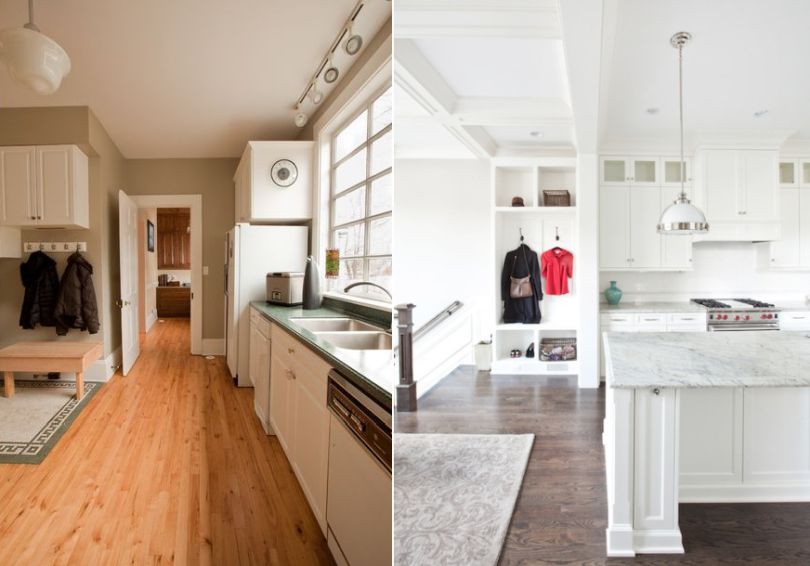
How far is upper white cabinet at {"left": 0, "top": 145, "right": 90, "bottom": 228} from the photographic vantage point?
1184 mm

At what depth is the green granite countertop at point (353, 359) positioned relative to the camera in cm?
140

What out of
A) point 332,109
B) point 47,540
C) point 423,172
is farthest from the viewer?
point 423,172

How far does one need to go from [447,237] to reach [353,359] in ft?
14.4

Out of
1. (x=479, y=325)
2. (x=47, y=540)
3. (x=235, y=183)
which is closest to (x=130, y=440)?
(x=47, y=540)

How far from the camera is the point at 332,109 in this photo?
5.39ft

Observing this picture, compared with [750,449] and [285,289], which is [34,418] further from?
[750,449]

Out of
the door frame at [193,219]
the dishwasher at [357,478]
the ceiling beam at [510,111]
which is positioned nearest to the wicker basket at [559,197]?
the ceiling beam at [510,111]

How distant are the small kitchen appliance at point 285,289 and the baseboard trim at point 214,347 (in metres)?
0.69

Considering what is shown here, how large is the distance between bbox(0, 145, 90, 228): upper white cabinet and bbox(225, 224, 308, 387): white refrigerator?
0.33m

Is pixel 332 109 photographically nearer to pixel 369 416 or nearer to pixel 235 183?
pixel 235 183

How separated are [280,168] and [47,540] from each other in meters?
1.03

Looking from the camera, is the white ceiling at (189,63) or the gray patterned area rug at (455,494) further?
the gray patterned area rug at (455,494)

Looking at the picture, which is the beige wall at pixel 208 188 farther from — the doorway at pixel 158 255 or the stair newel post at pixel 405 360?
the stair newel post at pixel 405 360

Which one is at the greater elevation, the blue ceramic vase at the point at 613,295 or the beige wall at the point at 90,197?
the beige wall at the point at 90,197
